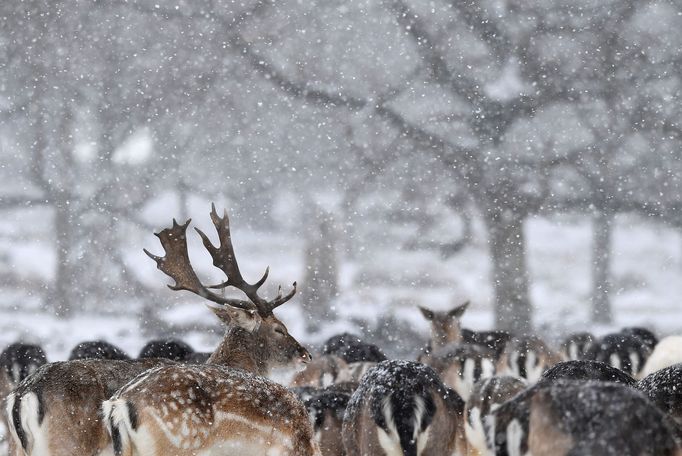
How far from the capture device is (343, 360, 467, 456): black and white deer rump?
5199mm

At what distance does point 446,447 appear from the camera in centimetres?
564

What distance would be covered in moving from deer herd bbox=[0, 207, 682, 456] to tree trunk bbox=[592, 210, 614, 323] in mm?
10738

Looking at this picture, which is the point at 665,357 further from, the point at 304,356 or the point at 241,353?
the point at 241,353

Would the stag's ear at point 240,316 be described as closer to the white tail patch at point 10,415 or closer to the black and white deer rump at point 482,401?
the white tail patch at point 10,415

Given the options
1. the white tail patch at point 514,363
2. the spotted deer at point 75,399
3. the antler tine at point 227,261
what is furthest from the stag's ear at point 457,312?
the spotted deer at point 75,399

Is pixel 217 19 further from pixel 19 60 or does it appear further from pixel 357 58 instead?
pixel 19 60

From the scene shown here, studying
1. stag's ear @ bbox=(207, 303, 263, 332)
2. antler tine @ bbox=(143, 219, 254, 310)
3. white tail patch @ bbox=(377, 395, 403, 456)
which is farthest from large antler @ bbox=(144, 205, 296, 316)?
white tail patch @ bbox=(377, 395, 403, 456)

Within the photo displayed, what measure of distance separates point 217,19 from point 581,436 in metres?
17.3

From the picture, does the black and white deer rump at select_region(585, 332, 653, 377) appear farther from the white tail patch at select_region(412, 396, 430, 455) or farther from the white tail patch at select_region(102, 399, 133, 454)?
the white tail patch at select_region(102, 399, 133, 454)

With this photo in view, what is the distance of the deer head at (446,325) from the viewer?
412 inches

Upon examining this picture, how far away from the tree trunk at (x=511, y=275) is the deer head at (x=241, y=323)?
844 centimetres

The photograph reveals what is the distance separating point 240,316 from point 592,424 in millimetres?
2970

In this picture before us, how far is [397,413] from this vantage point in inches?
205

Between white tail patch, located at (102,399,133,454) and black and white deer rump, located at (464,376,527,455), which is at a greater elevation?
black and white deer rump, located at (464,376,527,455)
